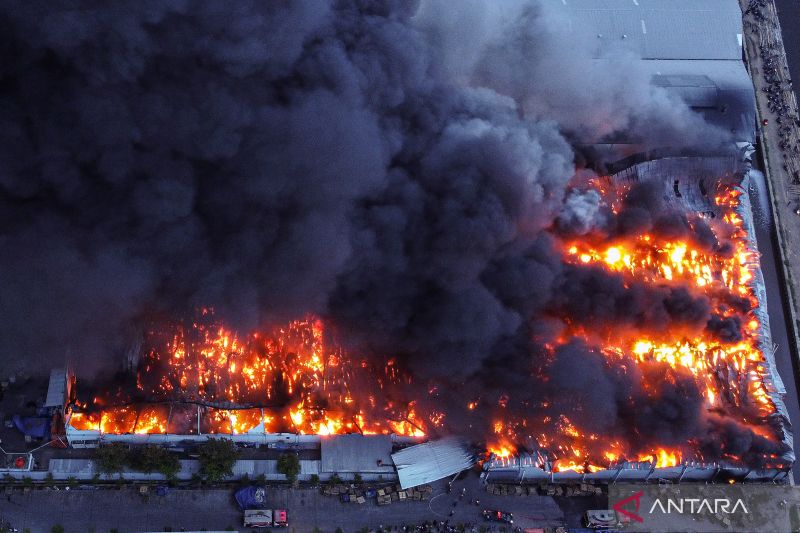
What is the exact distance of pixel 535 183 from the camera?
46.2 m

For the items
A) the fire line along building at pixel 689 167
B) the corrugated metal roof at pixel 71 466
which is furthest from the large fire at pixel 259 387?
the fire line along building at pixel 689 167

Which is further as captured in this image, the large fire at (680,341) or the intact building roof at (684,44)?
the intact building roof at (684,44)

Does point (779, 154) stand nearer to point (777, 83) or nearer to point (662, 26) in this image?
point (777, 83)

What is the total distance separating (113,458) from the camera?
42.0 m

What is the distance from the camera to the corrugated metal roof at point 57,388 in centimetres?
4391

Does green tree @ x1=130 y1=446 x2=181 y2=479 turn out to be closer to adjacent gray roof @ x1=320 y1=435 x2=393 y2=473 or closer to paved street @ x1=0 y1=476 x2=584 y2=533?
paved street @ x1=0 y1=476 x2=584 y2=533

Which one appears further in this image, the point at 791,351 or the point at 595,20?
the point at 595,20

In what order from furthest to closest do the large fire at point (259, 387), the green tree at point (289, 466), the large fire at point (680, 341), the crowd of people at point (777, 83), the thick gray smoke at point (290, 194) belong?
the crowd of people at point (777, 83) < the large fire at point (680, 341) < the large fire at point (259, 387) < the green tree at point (289, 466) < the thick gray smoke at point (290, 194)

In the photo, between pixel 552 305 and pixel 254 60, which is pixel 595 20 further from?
pixel 254 60

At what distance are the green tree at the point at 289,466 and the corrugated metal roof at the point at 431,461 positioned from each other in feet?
16.5

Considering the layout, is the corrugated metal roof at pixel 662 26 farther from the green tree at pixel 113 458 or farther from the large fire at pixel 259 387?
the green tree at pixel 113 458

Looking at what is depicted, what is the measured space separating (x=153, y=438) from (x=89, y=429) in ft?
10.8

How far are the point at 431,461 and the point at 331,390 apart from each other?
6.59m

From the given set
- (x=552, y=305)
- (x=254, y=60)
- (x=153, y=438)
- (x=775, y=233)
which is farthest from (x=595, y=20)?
(x=153, y=438)
